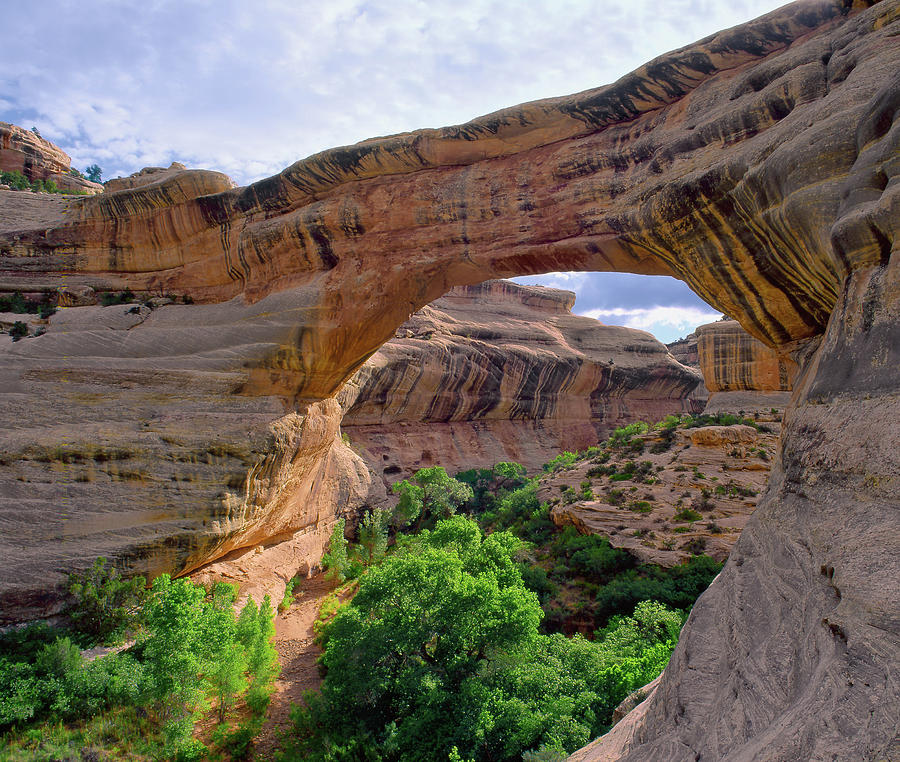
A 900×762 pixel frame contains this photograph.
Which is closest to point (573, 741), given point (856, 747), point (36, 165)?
point (856, 747)

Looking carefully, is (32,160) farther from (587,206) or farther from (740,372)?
(740,372)

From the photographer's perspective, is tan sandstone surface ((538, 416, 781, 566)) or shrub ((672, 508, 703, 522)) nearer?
tan sandstone surface ((538, 416, 781, 566))

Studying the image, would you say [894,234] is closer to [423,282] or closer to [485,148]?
[485,148]

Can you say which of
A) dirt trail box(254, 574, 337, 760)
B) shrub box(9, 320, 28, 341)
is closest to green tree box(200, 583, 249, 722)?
dirt trail box(254, 574, 337, 760)

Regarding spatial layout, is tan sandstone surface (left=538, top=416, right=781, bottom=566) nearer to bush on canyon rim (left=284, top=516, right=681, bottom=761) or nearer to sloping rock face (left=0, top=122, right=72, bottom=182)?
bush on canyon rim (left=284, top=516, right=681, bottom=761)

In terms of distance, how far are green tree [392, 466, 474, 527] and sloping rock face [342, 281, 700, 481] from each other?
6.33 meters

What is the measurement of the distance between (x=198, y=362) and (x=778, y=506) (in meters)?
14.6

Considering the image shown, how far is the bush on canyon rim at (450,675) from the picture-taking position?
30.2 feet

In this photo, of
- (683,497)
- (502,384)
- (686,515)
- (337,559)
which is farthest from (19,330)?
(502,384)


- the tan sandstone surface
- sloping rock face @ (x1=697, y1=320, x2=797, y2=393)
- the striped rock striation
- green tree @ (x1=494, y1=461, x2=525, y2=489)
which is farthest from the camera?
green tree @ (x1=494, y1=461, x2=525, y2=489)

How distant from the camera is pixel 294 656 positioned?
15.0 metres

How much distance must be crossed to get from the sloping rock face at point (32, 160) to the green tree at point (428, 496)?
25.9 metres

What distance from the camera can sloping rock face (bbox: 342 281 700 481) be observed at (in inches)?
1411

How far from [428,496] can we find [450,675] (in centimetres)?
1885
